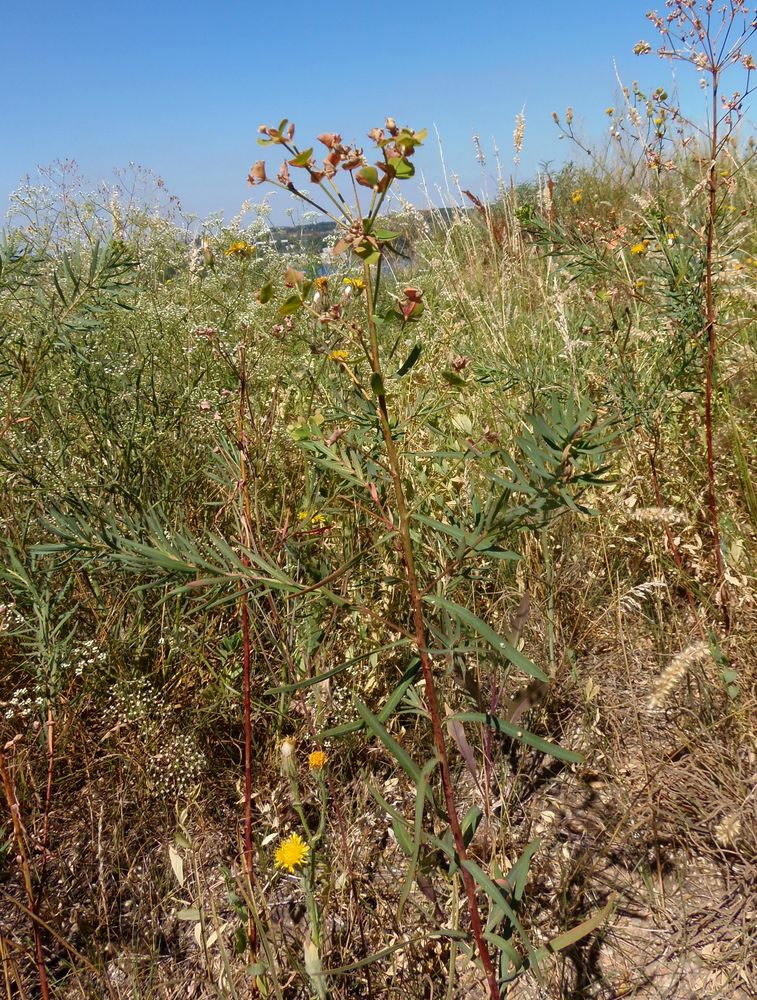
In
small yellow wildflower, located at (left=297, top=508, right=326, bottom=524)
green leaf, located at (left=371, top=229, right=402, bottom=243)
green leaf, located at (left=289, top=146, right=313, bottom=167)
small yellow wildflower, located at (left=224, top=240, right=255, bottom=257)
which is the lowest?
small yellow wildflower, located at (left=297, top=508, right=326, bottom=524)

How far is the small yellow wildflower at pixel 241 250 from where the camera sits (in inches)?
115

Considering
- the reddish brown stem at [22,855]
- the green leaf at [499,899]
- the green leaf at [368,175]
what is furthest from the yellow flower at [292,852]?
the green leaf at [368,175]

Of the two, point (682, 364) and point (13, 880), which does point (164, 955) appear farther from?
point (682, 364)

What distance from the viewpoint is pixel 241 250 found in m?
2.94

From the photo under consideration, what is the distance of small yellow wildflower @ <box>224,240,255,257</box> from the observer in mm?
2915

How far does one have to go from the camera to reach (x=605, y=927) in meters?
1.22

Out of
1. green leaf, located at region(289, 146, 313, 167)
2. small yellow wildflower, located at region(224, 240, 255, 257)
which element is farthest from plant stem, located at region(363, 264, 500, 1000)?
small yellow wildflower, located at region(224, 240, 255, 257)

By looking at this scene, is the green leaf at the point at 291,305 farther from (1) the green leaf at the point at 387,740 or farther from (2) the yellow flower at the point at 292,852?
(2) the yellow flower at the point at 292,852

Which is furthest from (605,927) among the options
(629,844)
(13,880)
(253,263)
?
(253,263)

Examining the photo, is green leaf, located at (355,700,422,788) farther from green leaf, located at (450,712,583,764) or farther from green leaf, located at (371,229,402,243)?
green leaf, located at (371,229,402,243)

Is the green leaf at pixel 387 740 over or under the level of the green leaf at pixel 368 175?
under

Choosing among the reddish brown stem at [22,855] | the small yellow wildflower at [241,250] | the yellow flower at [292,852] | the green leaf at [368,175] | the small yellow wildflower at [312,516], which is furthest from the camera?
the small yellow wildflower at [241,250]

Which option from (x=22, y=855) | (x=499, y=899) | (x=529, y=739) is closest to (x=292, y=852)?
(x=22, y=855)

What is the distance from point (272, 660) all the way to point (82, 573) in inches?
21.7
